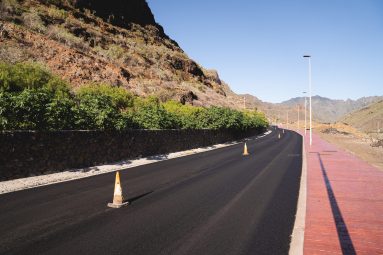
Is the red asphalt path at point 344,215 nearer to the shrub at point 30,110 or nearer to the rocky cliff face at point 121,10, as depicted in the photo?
the shrub at point 30,110

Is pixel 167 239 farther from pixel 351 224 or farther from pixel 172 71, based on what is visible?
pixel 172 71

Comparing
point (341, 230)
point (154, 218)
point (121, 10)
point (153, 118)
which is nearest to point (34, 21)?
point (121, 10)

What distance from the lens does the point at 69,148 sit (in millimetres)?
16781

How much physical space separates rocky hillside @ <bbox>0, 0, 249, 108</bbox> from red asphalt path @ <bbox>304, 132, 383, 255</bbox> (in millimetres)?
34104

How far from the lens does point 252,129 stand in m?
65.1

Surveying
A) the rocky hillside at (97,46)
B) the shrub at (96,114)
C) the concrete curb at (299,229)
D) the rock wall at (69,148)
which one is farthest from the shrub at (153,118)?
the rocky hillside at (97,46)

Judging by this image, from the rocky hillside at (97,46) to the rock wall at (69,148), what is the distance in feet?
68.2

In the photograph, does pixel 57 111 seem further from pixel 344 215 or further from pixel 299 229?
pixel 344 215

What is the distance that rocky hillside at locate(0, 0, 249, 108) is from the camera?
4428cm

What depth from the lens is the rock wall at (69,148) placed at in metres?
13.7

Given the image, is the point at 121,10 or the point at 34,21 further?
the point at 121,10

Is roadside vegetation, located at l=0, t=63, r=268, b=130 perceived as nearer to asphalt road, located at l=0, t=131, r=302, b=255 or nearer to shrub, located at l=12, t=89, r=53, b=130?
shrub, located at l=12, t=89, r=53, b=130

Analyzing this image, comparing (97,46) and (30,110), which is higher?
(97,46)

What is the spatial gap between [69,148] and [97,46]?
48.3 metres
